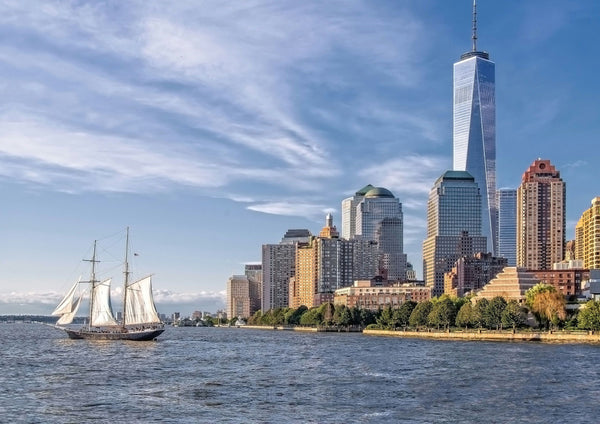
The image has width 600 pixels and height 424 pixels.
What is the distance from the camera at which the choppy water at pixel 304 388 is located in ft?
263

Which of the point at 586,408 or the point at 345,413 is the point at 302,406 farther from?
the point at 586,408

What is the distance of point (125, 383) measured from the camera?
10806cm

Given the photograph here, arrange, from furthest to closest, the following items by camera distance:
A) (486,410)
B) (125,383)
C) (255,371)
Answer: (255,371)
(125,383)
(486,410)

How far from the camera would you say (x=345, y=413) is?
8056cm

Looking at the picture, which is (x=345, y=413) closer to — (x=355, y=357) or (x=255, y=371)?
(x=255, y=371)

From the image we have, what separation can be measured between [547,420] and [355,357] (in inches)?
3342

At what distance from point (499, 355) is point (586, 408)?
74820mm

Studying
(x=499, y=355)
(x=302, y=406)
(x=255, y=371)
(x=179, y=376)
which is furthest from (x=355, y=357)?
(x=302, y=406)

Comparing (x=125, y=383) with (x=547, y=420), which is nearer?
(x=547, y=420)

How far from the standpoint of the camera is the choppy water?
80.2m

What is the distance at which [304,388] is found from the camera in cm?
10238

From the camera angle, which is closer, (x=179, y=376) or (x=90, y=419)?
(x=90, y=419)

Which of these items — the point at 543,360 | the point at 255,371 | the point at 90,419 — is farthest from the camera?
the point at 543,360

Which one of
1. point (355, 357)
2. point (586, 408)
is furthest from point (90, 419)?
point (355, 357)
